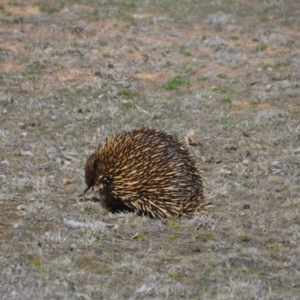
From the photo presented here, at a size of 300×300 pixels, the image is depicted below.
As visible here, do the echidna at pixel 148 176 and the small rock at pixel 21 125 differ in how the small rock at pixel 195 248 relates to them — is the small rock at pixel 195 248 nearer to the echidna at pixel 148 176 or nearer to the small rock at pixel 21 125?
the echidna at pixel 148 176

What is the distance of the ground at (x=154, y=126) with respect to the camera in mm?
5523

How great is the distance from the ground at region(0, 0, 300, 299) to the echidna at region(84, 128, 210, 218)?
161mm

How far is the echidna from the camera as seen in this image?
6.79 metres

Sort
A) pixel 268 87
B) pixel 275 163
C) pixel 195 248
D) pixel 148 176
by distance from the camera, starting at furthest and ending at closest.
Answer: pixel 268 87 < pixel 275 163 < pixel 148 176 < pixel 195 248

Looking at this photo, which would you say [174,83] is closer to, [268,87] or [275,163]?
[268,87]

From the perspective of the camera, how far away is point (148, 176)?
6.85 m

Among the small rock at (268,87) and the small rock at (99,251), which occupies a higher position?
the small rock at (99,251)

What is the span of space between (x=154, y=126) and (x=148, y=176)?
3.00 metres

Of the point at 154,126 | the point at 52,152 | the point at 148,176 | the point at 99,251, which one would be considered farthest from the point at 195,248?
the point at 154,126

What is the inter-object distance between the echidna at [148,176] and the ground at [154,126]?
0.16m

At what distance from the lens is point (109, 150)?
276 inches

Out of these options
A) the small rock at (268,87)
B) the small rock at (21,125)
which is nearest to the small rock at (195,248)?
the small rock at (21,125)

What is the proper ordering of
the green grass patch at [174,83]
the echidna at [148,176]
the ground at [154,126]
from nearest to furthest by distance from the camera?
the ground at [154,126] < the echidna at [148,176] < the green grass patch at [174,83]

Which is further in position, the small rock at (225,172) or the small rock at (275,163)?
the small rock at (275,163)
